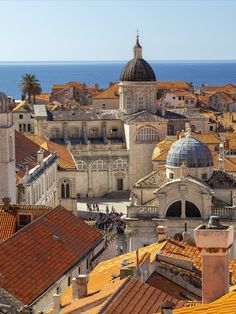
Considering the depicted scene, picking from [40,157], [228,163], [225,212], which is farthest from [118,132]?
[225,212]

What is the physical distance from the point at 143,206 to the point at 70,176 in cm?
2048

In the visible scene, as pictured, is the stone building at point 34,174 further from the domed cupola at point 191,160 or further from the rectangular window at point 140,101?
the rectangular window at point 140,101

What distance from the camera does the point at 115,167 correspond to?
75562 millimetres

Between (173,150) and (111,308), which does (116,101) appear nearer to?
(173,150)

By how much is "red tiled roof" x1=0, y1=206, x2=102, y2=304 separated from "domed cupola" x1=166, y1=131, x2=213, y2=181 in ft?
33.6

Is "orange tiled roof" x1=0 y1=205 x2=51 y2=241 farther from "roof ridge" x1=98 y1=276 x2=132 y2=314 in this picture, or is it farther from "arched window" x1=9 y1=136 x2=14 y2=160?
"roof ridge" x1=98 y1=276 x2=132 y2=314

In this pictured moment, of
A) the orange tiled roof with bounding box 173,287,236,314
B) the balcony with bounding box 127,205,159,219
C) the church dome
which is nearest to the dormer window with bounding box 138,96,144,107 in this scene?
the church dome

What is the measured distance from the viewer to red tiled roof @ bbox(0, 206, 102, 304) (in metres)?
27.4

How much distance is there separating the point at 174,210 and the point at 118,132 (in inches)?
1436

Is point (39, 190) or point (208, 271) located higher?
point (208, 271)

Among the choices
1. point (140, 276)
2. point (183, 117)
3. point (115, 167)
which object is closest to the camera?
point (140, 276)

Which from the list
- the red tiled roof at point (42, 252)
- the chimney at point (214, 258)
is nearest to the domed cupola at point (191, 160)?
the red tiled roof at point (42, 252)

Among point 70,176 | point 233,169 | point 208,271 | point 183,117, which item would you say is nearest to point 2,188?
point 70,176

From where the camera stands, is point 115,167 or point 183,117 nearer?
point 115,167
